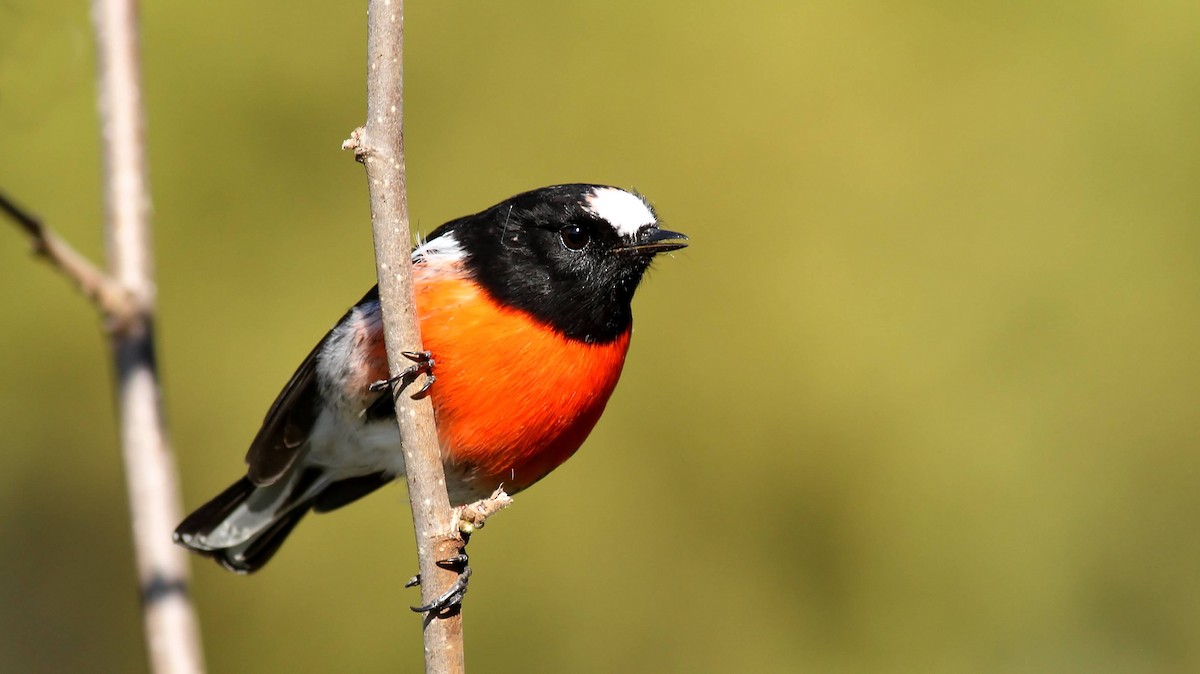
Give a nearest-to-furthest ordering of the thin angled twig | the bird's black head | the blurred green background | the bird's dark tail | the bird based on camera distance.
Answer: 1. the thin angled twig
2. the bird
3. the bird's black head
4. the bird's dark tail
5. the blurred green background

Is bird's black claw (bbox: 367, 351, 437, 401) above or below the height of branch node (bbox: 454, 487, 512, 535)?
above

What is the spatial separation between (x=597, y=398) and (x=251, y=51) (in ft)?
8.13

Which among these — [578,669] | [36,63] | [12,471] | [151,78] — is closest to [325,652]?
[578,669]

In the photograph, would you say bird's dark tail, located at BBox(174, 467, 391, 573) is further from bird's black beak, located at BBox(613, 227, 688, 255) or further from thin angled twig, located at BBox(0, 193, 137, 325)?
thin angled twig, located at BBox(0, 193, 137, 325)

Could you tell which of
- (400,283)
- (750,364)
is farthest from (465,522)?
(750,364)

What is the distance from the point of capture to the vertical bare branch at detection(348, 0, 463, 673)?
197 cm

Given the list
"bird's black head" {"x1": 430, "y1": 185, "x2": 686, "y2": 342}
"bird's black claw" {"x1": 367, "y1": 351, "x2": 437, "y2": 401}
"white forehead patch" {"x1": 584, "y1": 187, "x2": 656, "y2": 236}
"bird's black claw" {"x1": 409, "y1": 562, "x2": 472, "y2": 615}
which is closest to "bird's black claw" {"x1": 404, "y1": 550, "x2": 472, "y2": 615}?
"bird's black claw" {"x1": 409, "y1": 562, "x2": 472, "y2": 615}

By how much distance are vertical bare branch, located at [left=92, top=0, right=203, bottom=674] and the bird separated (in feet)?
2.87

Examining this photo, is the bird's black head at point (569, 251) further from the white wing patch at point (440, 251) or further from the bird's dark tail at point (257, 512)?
the bird's dark tail at point (257, 512)

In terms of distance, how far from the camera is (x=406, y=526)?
14.4 feet

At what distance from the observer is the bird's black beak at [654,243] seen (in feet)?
10.1

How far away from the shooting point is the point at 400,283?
202cm

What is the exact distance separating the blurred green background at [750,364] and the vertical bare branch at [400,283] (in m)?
2.37

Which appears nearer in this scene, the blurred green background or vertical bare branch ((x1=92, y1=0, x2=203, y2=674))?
vertical bare branch ((x1=92, y1=0, x2=203, y2=674))
